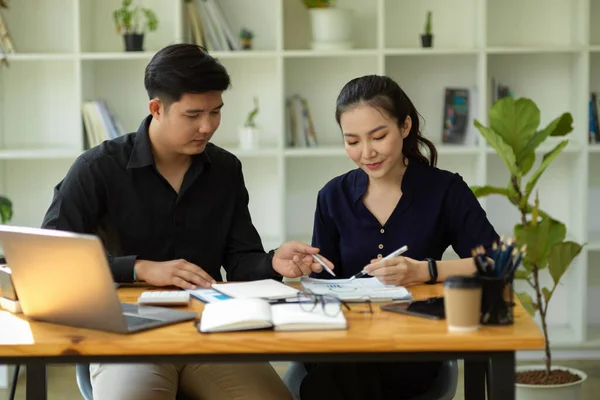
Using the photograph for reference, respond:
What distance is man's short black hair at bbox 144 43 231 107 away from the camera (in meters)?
2.38

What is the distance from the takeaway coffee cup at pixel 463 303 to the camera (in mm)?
1702

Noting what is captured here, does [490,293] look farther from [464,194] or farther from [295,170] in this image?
[295,170]

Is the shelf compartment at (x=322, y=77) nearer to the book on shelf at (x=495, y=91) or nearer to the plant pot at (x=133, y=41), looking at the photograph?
the book on shelf at (x=495, y=91)

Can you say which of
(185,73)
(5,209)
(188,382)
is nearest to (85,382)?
(188,382)

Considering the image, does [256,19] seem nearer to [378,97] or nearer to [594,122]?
[594,122]

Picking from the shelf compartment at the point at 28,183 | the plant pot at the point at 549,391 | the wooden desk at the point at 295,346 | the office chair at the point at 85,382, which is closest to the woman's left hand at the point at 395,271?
the wooden desk at the point at 295,346

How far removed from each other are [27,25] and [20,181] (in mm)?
746

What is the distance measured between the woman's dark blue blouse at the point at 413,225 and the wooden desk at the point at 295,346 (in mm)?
742

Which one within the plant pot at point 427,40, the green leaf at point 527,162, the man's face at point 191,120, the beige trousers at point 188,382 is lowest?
the beige trousers at point 188,382

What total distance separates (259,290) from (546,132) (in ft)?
5.05

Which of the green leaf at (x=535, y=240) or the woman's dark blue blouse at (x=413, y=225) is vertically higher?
the woman's dark blue blouse at (x=413, y=225)

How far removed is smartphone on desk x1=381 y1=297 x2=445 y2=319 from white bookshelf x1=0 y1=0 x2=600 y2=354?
7.90 ft

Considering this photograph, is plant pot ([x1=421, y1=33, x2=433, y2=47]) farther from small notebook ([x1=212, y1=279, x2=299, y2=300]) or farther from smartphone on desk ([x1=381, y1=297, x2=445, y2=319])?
smartphone on desk ([x1=381, y1=297, x2=445, y2=319])

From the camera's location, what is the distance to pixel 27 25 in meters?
4.48
